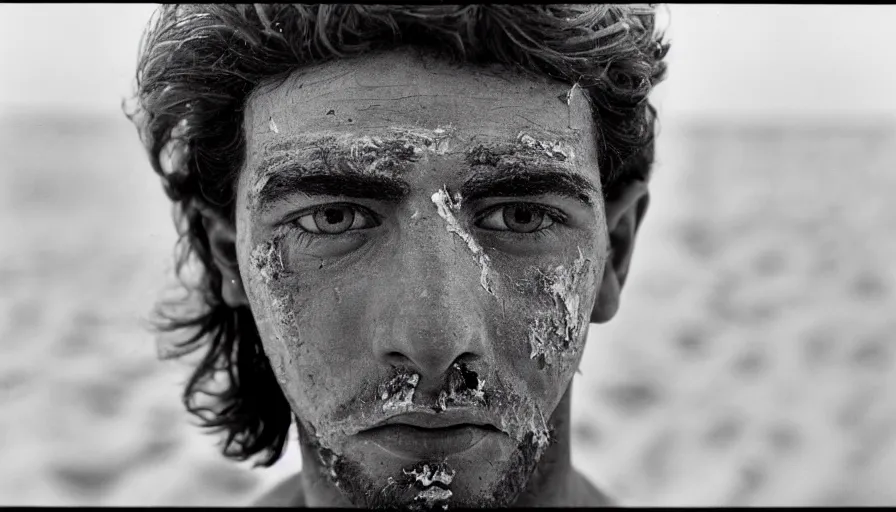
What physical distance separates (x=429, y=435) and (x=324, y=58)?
91 cm

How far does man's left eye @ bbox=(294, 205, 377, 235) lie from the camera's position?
2.19 metres

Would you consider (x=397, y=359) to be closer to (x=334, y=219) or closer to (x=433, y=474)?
(x=433, y=474)

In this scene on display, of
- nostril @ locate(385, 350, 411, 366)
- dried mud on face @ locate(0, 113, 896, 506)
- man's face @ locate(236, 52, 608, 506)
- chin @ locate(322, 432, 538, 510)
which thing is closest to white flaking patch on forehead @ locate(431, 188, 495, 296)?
man's face @ locate(236, 52, 608, 506)

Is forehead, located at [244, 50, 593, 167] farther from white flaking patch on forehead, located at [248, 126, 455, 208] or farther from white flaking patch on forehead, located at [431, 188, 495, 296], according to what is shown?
white flaking patch on forehead, located at [431, 188, 495, 296]

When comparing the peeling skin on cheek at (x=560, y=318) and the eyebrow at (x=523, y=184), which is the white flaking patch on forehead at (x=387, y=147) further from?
the peeling skin on cheek at (x=560, y=318)

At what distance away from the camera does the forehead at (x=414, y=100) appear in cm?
213

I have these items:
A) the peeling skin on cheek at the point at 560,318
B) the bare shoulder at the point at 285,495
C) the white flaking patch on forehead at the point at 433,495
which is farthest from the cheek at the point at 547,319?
the bare shoulder at the point at 285,495

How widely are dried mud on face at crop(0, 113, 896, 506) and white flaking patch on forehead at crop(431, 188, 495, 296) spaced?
5.17ft

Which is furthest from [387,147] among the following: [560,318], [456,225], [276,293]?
[560,318]

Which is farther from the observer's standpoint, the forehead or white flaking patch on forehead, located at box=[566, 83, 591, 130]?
white flaking patch on forehead, located at box=[566, 83, 591, 130]

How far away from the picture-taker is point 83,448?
522 cm

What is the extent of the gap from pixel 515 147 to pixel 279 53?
61 centimetres

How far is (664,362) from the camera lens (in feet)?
21.6

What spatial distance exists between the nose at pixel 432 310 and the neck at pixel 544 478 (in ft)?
2.34
